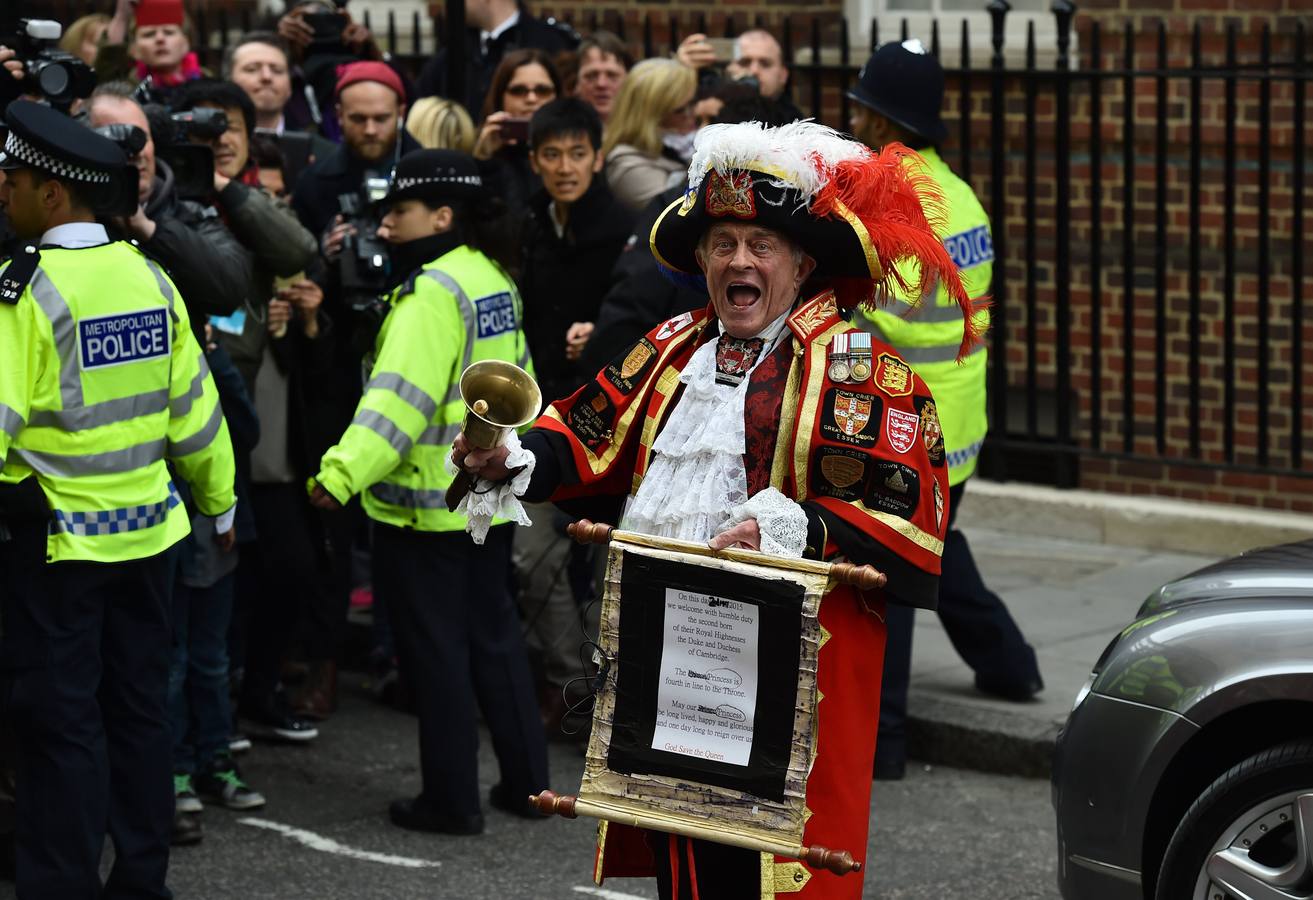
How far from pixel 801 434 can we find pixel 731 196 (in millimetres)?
485

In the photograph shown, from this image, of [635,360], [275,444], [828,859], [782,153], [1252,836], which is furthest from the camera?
[275,444]

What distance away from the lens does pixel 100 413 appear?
5.14 metres

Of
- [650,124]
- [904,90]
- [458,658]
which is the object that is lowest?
[458,658]

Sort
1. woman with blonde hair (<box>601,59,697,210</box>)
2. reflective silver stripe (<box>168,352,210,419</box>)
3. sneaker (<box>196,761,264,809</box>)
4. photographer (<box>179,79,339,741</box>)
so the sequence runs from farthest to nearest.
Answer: woman with blonde hair (<box>601,59,697,210</box>), photographer (<box>179,79,339,741</box>), sneaker (<box>196,761,264,809</box>), reflective silver stripe (<box>168,352,210,419</box>)

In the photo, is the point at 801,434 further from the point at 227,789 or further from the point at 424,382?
the point at 227,789

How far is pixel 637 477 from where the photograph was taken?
168 inches

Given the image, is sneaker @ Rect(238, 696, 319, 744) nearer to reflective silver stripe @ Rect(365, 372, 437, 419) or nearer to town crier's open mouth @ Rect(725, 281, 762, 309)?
reflective silver stripe @ Rect(365, 372, 437, 419)

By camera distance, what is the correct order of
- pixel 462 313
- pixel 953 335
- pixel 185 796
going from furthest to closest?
pixel 953 335, pixel 185 796, pixel 462 313

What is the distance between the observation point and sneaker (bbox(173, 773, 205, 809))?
242 inches

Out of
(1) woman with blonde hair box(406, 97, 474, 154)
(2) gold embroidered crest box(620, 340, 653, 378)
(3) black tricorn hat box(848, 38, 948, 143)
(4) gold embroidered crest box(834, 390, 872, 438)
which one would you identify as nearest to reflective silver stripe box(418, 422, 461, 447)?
(3) black tricorn hat box(848, 38, 948, 143)

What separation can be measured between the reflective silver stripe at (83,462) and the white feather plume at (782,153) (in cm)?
180

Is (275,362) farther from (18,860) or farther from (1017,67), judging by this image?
(1017,67)

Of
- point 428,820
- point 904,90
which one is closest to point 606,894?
point 428,820

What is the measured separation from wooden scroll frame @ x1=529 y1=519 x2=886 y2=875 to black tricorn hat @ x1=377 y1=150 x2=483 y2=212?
2.43 m
